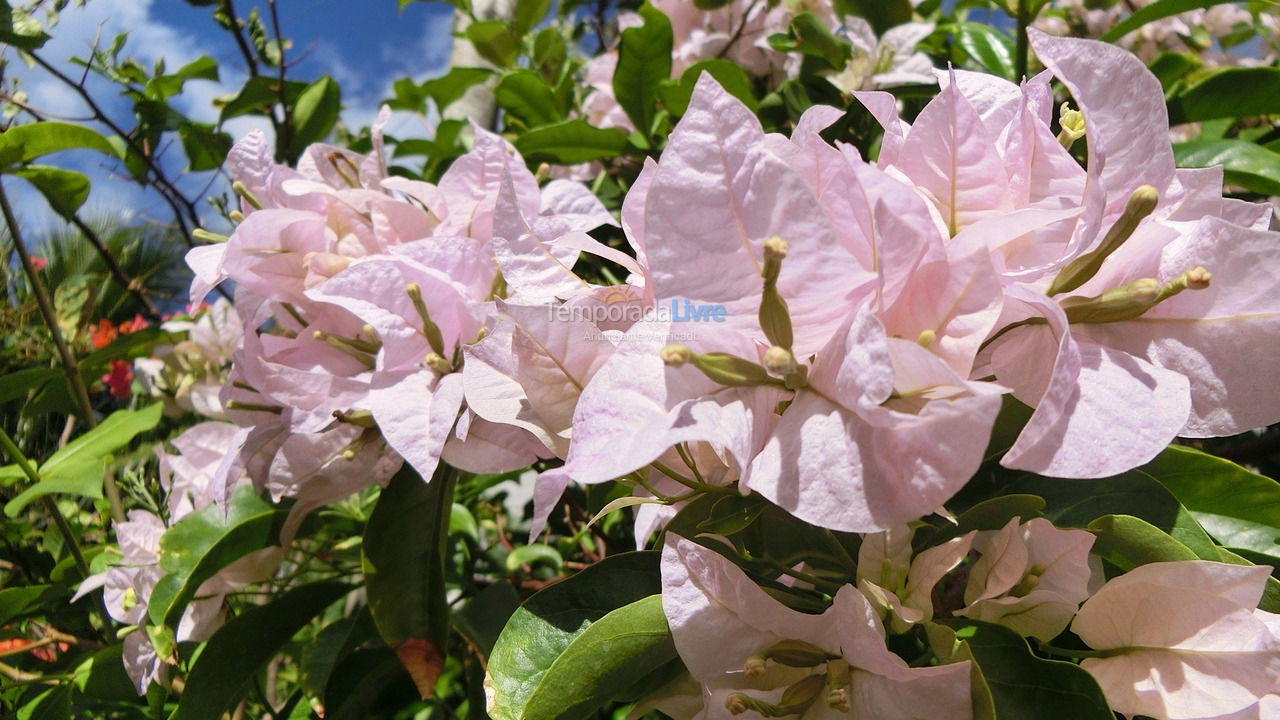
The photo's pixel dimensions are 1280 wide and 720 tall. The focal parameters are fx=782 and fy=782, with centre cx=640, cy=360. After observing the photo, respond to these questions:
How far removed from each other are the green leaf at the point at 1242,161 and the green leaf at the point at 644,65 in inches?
24.2

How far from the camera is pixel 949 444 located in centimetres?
34

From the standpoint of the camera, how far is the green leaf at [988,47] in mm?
968

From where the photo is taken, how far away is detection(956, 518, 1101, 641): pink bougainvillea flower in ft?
1.38

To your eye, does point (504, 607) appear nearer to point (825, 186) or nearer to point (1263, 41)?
point (825, 186)

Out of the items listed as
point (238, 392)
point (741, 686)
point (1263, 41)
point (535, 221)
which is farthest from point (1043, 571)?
point (1263, 41)

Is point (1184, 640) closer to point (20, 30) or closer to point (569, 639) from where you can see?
point (569, 639)

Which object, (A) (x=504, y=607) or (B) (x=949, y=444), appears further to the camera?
(A) (x=504, y=607)

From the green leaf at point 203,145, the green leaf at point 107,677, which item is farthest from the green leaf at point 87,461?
the green leaf at point 203,145

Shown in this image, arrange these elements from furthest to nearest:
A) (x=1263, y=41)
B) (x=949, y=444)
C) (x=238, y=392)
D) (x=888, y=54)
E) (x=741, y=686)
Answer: (x=1263, y=41), (x=888, y=54), (x=238, y=392), (x=741, y=686), (x=949, y=444)

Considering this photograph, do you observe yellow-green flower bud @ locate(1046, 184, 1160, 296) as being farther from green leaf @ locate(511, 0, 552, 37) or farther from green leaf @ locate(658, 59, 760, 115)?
green leaf @ locate(511, 0, 552, 37)

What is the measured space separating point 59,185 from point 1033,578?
113 cm

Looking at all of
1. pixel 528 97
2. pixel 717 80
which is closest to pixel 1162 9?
pixel 717 80

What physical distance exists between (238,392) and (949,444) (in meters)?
0.61

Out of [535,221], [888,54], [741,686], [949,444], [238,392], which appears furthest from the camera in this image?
[888,54]
